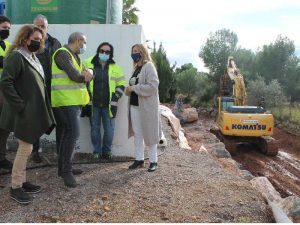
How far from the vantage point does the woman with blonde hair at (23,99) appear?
4.36 metres

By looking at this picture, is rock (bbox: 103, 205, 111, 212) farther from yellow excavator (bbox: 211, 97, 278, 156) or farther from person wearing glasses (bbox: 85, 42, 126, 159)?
yellow excavator (bbox: 211, 97, 278, 156)

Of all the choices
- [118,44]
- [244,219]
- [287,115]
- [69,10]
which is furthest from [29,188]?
[287,115]

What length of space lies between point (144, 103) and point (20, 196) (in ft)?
7.08

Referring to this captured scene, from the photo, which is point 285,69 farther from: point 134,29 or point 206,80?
point 134,29

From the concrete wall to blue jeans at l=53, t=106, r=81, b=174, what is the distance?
1875 millimetres

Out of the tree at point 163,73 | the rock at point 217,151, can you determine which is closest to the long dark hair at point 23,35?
the rock at point 217,151

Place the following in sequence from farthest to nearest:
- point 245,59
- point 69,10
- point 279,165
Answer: point 245,59
point 279,165
point 69,10

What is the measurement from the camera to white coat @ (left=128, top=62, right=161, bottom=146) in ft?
19.2

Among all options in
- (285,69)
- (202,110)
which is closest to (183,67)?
(285,69)

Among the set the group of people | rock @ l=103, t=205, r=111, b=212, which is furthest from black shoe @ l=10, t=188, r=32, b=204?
rock @ l=103, t=205, r=111, b=212

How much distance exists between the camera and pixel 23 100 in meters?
4.42

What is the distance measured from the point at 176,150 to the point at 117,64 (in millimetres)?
2165

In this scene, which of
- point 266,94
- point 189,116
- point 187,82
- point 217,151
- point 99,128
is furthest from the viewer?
point 187,82

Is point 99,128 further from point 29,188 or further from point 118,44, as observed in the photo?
point 29,188
